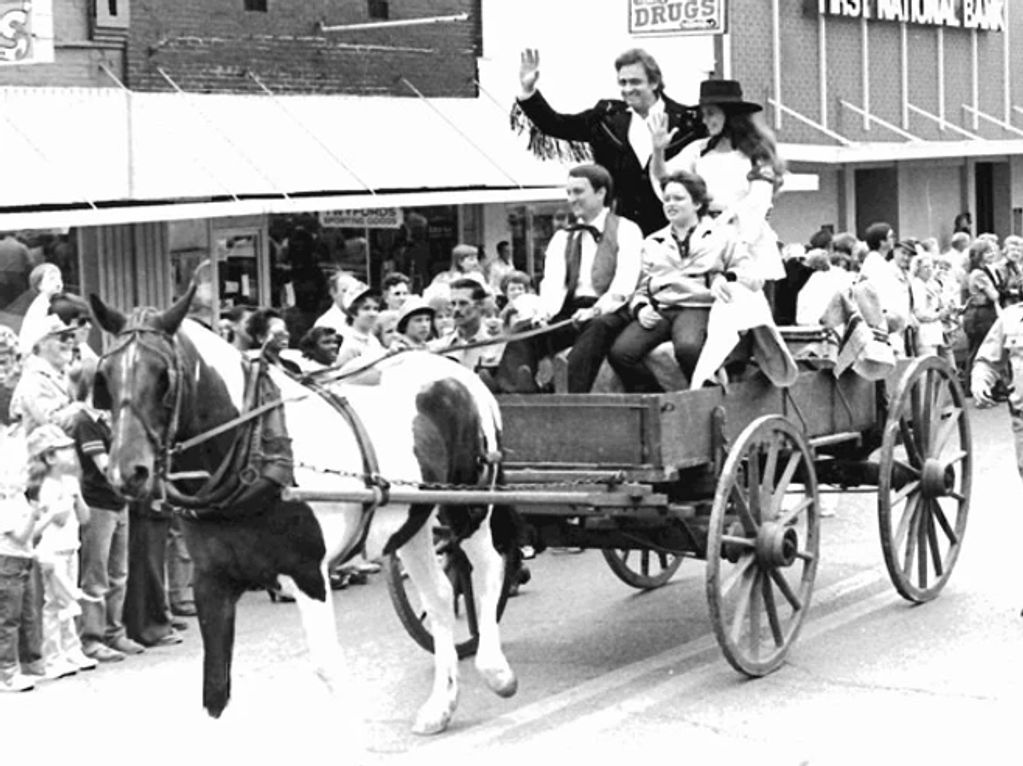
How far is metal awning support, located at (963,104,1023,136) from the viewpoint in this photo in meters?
36.8

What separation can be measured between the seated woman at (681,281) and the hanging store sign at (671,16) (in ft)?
40.9

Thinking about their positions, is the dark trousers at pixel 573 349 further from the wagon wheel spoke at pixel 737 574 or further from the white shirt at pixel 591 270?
the wagon wheel spoke at pixel 737 574

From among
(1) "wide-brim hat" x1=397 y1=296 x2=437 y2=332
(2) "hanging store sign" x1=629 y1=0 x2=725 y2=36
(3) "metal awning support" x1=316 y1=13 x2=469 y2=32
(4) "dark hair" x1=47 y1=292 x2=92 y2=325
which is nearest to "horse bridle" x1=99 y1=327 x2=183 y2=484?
(4) "dark hair" x1=47 y1=292 x2=92 y2=325

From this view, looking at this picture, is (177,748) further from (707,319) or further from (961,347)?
(961,347)

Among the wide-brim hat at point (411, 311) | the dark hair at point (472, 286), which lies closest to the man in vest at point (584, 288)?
the dark hair at point (472, 286)

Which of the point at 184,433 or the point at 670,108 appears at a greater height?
the point at 670,108

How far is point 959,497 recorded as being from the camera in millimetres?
11523

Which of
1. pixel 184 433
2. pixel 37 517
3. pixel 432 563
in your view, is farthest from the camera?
pixel 37 517

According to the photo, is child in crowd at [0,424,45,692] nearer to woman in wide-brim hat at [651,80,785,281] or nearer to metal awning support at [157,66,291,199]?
woman in wide-brim hat at [651,80,785,281]

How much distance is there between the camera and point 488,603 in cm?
927

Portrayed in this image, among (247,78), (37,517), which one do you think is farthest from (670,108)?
(247,78)

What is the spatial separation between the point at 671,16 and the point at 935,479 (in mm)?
12653

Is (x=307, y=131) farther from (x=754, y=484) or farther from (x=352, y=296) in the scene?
(x=754, y=484)

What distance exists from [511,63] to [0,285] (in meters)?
8.62
